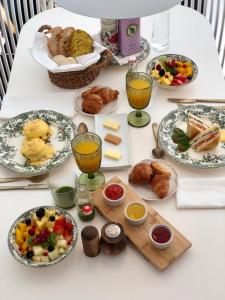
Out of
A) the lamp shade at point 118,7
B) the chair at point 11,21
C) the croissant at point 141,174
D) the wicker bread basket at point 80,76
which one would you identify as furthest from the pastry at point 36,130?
the chair at point 11,21

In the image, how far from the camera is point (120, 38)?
1.78 metres

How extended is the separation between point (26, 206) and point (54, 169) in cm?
16

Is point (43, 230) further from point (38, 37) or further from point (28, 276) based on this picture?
point (38, 37)

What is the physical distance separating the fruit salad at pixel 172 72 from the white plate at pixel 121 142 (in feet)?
0.84

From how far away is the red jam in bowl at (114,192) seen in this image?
50.6 inches

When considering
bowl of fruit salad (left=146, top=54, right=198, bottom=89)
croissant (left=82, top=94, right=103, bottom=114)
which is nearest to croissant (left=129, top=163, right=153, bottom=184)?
croissant (left=82, top=94, right=103, bottom=114)

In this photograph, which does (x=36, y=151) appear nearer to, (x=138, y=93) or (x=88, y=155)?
(x=88, y=155)

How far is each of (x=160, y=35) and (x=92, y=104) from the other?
0.53 m

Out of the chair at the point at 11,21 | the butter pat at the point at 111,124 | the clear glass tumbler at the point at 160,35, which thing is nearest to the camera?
the butter pat at the point at 111,124

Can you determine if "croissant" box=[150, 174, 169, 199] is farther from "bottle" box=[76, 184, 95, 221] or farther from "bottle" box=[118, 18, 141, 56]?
"bottle" box=[118, 18, 141, 56]

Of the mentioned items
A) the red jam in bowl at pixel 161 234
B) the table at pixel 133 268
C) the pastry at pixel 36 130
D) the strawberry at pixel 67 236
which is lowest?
the table at pixel 133 268

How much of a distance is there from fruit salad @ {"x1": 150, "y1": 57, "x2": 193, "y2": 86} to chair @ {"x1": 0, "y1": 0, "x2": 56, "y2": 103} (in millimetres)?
959

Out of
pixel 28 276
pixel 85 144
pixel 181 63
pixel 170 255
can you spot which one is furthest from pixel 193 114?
pixel 28 276

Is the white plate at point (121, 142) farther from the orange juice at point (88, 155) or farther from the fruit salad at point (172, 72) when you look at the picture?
the fruit salad at point (172, 72)
